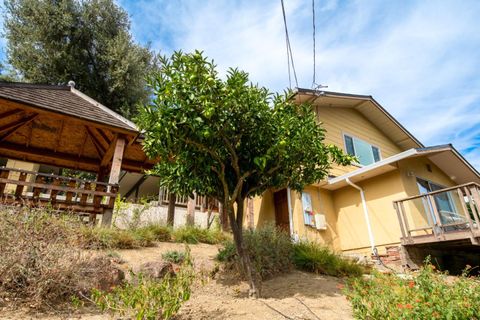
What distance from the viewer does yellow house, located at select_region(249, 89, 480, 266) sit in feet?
31.0

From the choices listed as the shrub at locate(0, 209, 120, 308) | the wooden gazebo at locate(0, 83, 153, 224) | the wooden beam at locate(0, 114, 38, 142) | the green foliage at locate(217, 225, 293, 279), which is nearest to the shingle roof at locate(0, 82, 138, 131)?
the wooden gazebo at locate(0, 83, 153, 224)

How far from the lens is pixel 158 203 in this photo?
13.2 metres

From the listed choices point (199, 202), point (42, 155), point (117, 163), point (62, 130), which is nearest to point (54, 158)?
point (42, 155)

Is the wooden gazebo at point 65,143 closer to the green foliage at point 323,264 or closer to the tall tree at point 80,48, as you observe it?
the green foliage at point 323,264

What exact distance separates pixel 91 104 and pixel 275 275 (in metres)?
7.25

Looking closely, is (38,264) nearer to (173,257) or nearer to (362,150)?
(173,257)

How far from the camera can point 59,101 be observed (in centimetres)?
782

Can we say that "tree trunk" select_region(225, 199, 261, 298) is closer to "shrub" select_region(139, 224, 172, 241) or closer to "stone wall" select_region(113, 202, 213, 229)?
"shrub" select_region(139, 224, 172, 241)

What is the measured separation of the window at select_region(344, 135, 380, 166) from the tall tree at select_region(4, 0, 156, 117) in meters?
11.8

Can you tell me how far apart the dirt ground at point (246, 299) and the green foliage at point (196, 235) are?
62 centimetres

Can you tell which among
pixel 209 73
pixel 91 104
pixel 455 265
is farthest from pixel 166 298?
pixel 455 265

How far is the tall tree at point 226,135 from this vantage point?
419 cm

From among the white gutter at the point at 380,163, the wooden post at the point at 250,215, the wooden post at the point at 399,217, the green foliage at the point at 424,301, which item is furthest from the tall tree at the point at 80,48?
the green foliage at the point at 424,301

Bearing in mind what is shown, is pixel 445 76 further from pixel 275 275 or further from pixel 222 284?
pixel 222 284
